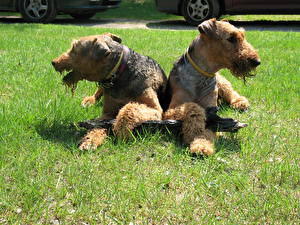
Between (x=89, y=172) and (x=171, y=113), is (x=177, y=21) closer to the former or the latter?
(x=171, y=113)

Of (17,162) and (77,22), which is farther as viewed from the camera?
(77,22)

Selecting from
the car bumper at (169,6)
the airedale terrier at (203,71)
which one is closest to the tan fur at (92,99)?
the airedale terrier at (203,71)

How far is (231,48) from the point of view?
3.77 m

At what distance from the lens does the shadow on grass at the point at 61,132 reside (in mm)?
3777

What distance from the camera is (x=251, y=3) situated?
37.9ft

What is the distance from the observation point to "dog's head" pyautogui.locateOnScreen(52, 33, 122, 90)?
3.70m

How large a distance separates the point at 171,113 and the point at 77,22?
10.6m

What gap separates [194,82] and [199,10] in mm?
8300

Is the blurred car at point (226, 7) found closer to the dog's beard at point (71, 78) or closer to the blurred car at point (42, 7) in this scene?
the blurred car at point (42, 7)

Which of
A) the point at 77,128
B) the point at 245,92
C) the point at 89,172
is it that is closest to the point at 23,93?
the point at 77,128

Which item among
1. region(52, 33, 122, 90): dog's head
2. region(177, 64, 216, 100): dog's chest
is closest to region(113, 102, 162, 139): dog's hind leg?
region(52, 33, 122, 90): dog's head

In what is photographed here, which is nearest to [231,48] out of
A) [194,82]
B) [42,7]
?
[194,82]

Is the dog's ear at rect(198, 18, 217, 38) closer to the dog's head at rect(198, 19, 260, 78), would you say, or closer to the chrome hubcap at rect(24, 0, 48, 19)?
the dog's head at rect(198, 19, 260, 78)

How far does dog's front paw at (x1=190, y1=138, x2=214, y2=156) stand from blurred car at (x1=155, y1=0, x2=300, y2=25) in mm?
8658
